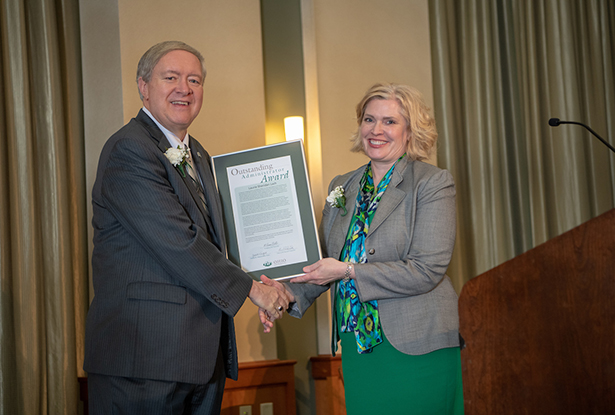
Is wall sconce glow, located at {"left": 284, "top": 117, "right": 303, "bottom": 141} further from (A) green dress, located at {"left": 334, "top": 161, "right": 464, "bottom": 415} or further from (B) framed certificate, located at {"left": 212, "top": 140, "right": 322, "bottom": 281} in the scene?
(A) green dress, located at {"left": 334, "top": 161, "right": 464, "bottom": 415}

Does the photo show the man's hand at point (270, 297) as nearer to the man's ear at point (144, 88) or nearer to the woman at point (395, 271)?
the woman at point (395, 271)

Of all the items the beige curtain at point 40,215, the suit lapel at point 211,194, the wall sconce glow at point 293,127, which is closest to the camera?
the suit lapel at point 211,194

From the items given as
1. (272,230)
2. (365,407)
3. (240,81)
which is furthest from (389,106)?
(240,81)

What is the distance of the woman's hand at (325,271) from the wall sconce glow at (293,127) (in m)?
1.59

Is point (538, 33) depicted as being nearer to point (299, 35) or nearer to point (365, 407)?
point (299, 35)

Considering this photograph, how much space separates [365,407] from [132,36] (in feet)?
9.01

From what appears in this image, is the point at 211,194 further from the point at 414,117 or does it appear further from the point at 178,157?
the point at 414,117

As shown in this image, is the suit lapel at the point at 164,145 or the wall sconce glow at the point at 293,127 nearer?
the suit lapel at the point at 164,145

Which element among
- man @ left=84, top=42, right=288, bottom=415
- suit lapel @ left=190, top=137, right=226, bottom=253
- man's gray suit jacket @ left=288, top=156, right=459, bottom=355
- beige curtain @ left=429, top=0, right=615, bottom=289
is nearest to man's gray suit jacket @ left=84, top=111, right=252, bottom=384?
man @ left=84, top=42, right=288, bottom=415

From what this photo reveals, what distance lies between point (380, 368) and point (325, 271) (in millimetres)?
462

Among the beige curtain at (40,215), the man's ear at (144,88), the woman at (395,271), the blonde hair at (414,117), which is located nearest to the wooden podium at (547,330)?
the woman at (395,271)

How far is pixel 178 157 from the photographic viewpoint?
2.24 metres

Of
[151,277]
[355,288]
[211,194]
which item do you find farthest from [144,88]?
[355,288]

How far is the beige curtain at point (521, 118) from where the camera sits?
442 cm
